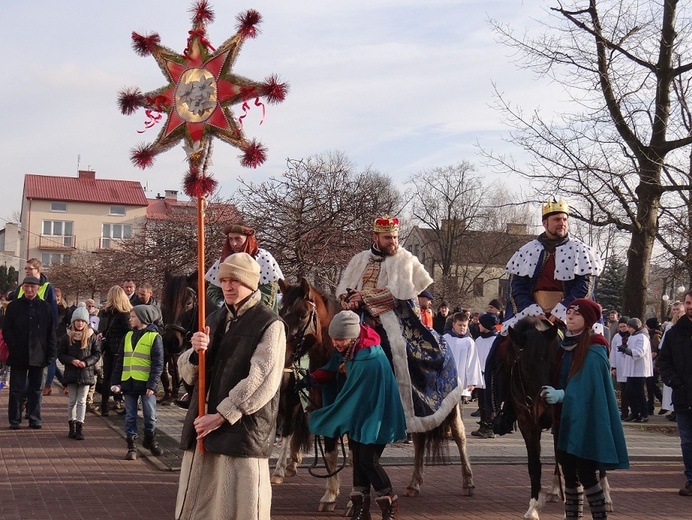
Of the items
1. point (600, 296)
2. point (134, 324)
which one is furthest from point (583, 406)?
point (600, 296)

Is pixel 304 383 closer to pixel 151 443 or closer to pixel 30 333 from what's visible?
pixel 151 443

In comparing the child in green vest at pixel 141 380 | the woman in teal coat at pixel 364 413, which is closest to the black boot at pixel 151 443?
the child in green vest at pixel 141 380

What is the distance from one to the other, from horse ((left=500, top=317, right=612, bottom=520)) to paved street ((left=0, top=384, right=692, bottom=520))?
1.63 feet

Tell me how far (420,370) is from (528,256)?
4.92 feet

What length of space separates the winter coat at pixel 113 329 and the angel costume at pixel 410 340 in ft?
20.7

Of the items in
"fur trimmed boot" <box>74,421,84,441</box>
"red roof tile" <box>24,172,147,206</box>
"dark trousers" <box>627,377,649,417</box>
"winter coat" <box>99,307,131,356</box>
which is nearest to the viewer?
"fur trimmed boot" <box>74,421,84,441</box>

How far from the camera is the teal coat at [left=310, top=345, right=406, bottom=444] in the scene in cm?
741

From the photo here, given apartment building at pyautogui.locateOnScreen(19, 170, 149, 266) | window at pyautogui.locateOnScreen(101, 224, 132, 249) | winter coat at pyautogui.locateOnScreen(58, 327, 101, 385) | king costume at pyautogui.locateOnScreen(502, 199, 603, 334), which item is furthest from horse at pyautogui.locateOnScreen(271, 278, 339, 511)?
window at pyautogui.locateOnScreen(101, 224, 132, 249)

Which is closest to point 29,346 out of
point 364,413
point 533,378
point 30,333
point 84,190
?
point 30,333

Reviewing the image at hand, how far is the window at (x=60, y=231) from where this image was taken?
77438 millimetres

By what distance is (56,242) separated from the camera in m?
76.3

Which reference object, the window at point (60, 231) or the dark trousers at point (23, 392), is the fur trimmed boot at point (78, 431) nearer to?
the dark trousers at point (23, 392)

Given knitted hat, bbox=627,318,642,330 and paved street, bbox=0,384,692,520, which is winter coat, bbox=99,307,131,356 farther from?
knitted hat, bbox=627,318,642,330

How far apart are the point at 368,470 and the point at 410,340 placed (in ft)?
5.42
